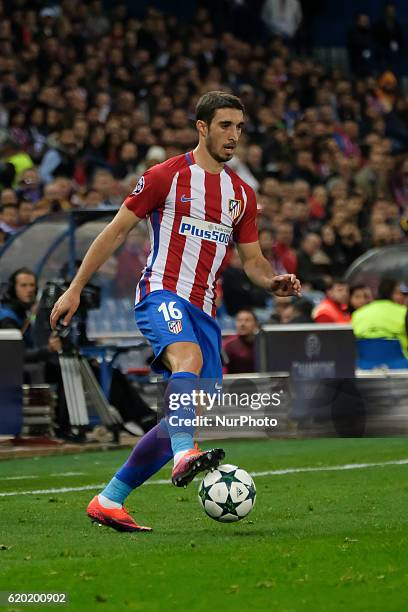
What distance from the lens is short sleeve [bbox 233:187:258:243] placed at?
8.12 meters

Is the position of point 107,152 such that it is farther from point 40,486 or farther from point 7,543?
point 7,543

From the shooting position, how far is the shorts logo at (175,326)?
300 inches

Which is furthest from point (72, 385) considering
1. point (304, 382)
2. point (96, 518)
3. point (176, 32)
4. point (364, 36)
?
point (364, 36)

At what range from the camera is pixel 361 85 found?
90.1ft

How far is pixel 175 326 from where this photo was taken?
7.63 m

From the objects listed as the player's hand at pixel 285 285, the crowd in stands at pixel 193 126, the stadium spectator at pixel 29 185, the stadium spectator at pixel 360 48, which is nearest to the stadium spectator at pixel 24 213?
the crowd in stands at pixel 193 126

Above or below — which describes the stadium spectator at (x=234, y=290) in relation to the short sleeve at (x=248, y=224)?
below

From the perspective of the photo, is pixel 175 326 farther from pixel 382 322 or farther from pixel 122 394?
pixel 382 322

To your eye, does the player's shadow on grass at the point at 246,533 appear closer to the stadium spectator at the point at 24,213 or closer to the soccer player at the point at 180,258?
the soccer player at the point at 180,258

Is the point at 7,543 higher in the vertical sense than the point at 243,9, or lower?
lower

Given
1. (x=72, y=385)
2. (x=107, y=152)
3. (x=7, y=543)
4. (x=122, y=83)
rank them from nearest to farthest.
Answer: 1. (x=7, y=543)
2. (x=72, y=385)
3. (x=107, y=152)
4. (x=122, y=83)

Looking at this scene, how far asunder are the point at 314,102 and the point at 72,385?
1361 centimetres

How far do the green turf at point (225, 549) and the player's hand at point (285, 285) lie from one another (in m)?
1.22

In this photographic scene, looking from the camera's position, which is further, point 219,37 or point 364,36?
point 364,36
